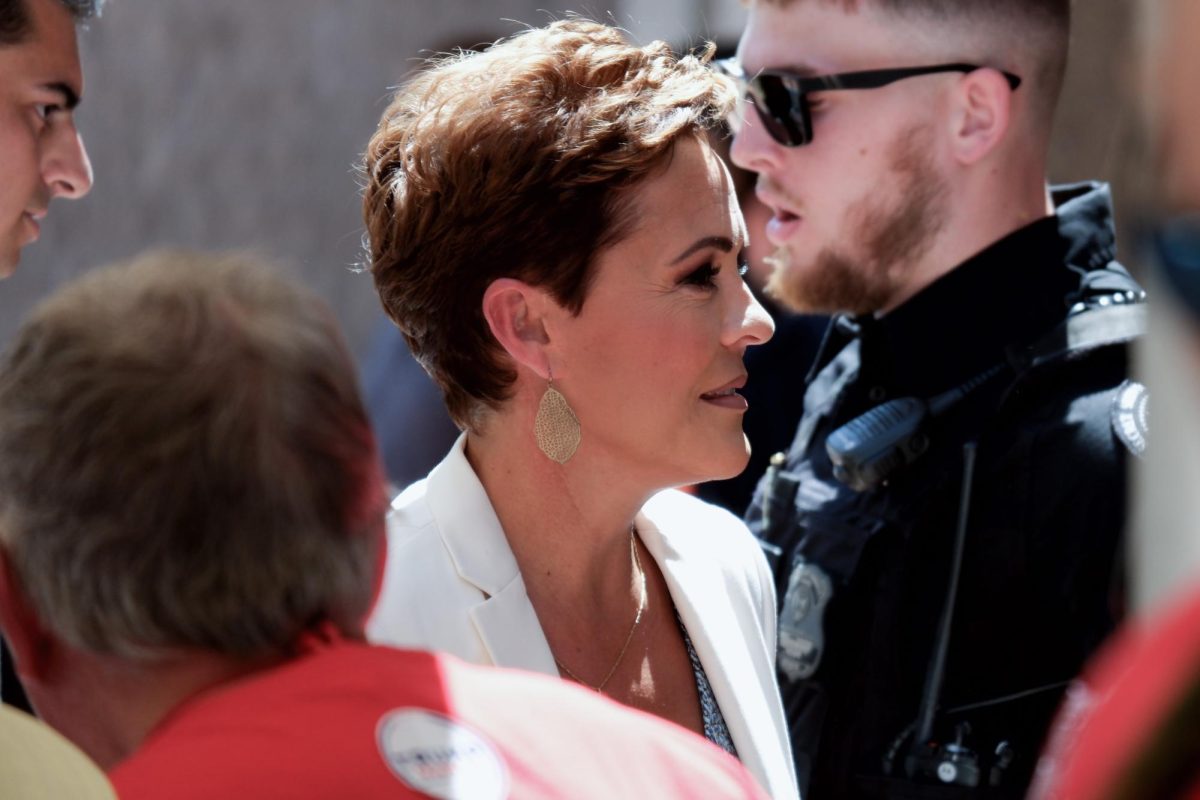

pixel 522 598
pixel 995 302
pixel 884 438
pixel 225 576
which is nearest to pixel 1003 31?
pixel 995 302

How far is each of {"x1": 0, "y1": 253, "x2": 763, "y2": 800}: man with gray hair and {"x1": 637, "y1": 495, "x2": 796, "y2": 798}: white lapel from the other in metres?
0.90

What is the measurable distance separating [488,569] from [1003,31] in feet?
4.83

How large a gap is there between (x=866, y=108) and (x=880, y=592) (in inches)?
36.7

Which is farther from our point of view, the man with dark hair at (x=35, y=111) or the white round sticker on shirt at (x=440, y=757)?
the man with dark hair at (x=35, y=111)

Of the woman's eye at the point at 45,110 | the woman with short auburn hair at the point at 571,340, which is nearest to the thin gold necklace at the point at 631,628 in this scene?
the woman with short auburn hair at the point at 571,340

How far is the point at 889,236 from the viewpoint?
2.75 m

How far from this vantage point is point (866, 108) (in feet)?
9.12

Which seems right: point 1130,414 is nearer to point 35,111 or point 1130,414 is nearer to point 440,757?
point 440,757

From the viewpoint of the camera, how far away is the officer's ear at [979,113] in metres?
2.71

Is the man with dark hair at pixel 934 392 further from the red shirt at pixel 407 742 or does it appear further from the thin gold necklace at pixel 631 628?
the red shirt at pixel 407 742

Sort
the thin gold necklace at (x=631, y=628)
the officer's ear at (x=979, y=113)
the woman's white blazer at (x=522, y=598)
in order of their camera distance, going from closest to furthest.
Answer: the woman's white blazer at (x=522, y=598)
the thin gold necklace at (x=631, y=628)
the officer's ear at (x=979, y=113)

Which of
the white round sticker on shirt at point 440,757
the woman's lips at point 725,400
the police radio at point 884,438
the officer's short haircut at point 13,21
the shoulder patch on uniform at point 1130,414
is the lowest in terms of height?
the police radio at point 884,438

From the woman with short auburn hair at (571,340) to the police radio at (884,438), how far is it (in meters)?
0.36

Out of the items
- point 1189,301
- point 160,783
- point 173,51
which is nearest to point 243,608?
point 160,783
